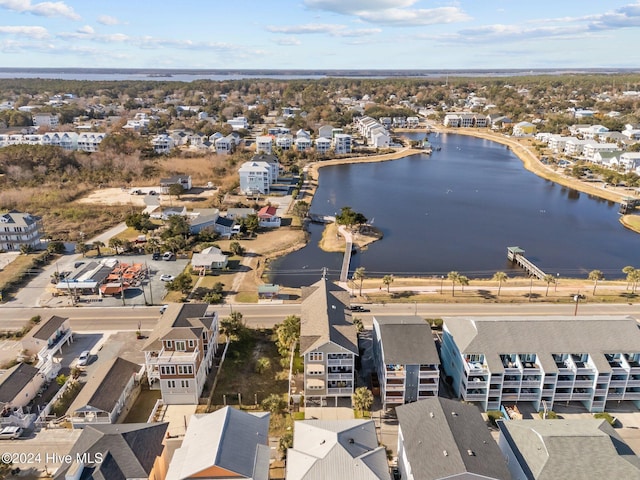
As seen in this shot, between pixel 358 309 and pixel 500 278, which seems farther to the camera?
pixel 500 278

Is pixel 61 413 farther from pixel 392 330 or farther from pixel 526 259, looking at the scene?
pixel 526 259

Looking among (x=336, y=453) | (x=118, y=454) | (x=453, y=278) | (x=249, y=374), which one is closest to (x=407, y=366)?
(x=336, y=453)

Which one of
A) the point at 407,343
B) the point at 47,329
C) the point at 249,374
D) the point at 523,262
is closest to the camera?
the point at 407,343

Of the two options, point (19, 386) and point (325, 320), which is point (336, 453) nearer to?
point (325, 320)

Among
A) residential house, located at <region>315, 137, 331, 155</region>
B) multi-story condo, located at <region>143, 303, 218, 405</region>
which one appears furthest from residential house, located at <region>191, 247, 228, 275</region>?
residential house, located at <region>315, 137, 331, 155</region>

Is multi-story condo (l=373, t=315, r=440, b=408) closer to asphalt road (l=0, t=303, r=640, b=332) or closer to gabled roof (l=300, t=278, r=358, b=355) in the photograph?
gabled roof (l=300, t=278, r=358, b=355)

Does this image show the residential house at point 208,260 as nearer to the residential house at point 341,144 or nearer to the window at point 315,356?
the window at point 315,356

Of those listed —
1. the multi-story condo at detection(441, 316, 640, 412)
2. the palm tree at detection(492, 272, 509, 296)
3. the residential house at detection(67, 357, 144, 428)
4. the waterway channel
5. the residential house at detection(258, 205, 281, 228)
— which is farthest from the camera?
the residential house at detection(258, 205, 281, 228)
